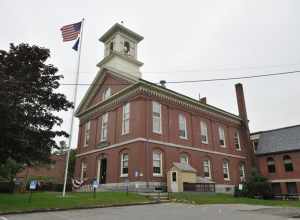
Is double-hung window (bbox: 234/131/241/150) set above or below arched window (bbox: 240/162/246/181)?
above

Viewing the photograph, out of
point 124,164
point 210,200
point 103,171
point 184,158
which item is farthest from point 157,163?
point 210,200

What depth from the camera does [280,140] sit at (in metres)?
34.8

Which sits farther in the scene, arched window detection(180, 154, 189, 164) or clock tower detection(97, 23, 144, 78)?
clock tower detection(97, 23, 144, 78)

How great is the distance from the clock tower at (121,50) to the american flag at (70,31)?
28.2 feet

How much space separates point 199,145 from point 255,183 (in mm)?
6506

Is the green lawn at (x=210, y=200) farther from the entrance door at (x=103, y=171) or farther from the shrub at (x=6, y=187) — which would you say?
the shrub at (x=6, y=187)

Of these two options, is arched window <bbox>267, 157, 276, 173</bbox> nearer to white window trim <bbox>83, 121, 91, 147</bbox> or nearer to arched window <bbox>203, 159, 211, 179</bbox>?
arched window <bbox>203, 159, 211, 179</bbox>

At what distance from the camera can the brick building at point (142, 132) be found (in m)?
23.4

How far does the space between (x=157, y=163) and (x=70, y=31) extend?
13062 mm

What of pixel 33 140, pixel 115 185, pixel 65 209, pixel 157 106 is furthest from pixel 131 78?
pixel 65 209

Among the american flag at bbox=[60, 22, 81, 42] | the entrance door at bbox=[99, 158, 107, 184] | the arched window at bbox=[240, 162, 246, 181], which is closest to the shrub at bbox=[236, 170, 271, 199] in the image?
the arched window at bbox=[240, 162, 246, 181]

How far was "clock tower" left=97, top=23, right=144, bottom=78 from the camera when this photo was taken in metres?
29.4

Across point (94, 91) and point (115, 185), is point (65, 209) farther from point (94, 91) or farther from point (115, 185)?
point (94, 91)

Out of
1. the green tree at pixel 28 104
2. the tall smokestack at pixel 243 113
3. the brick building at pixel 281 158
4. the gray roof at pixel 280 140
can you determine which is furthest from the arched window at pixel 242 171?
the green tree at pixel 28 104
